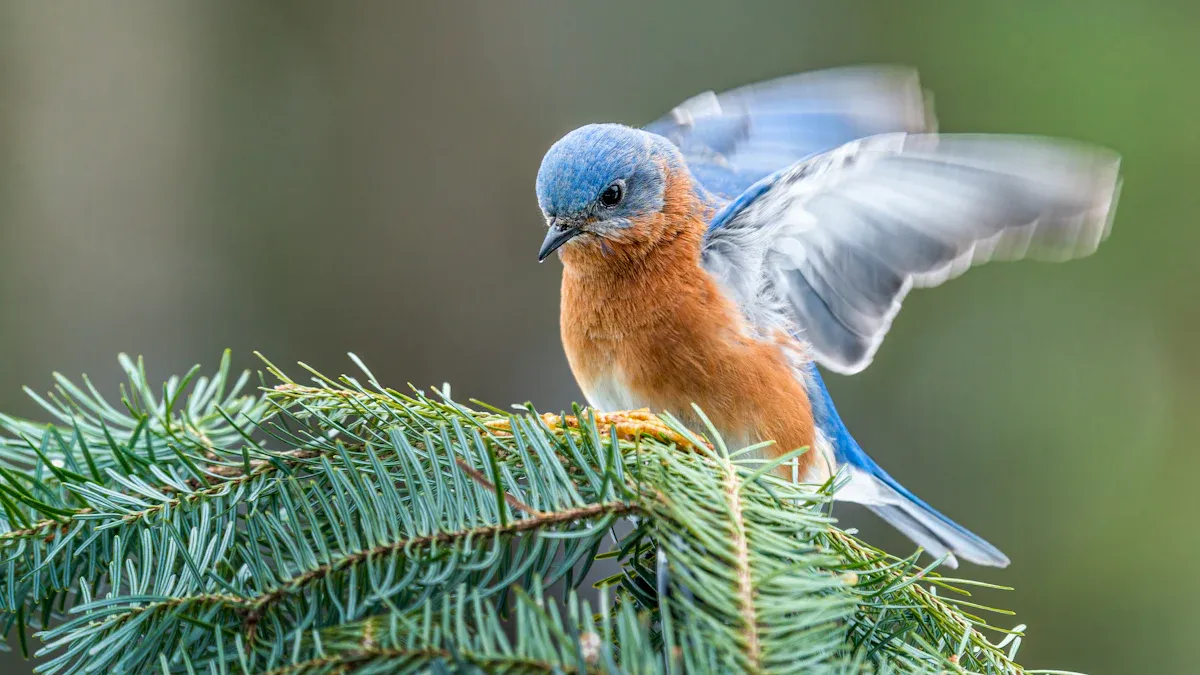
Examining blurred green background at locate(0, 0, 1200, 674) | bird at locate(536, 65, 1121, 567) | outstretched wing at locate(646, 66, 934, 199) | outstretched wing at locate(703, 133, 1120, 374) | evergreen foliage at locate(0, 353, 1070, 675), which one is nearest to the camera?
evergreen foliage at locate(0, 353, 1070, 675)

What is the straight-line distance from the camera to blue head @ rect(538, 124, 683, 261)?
2.65 metres

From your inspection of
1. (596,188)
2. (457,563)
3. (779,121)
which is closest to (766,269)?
(596,188)

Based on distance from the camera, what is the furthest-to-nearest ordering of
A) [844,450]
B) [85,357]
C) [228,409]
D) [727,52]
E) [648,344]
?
1. [727,52]
2. [85,357]
3. [844,450]
4. [648,344]
5. [228,409]

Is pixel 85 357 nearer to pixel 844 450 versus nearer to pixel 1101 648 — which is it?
pixel 844 450

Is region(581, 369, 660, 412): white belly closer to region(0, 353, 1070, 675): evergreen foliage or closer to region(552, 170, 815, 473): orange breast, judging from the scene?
region(552, 170, 815, 473): orange breast

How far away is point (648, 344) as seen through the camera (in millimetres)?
2539

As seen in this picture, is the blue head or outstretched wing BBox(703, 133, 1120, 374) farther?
the blue head

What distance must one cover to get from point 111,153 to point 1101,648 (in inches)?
209

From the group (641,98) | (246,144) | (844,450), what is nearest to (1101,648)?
(844,450)

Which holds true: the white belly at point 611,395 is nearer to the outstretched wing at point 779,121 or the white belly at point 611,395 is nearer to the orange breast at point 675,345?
the orange breast at point 675,345

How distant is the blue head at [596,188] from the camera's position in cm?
265

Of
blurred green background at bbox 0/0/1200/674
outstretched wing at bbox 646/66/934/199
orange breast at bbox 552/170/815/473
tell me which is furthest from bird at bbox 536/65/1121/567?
blurred green background at bbox 0/0/1200/674

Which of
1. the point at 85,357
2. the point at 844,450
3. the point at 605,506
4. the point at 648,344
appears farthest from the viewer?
the point at 85,357

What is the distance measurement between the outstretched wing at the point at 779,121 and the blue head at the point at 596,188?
0.70 m
